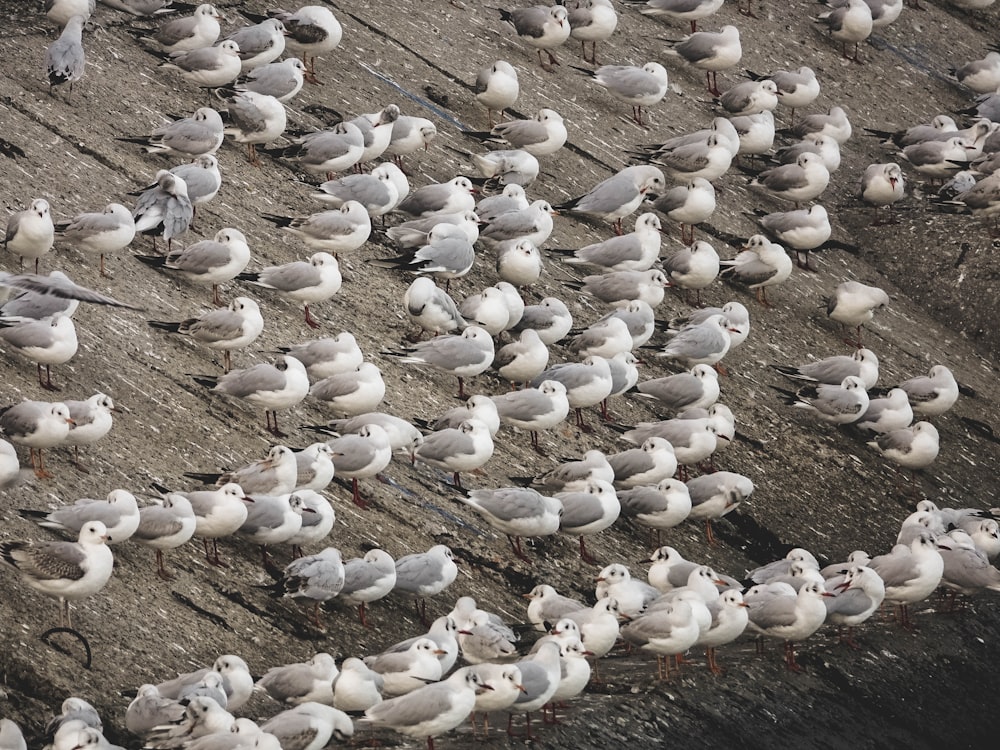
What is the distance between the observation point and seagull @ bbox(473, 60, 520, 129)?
18.6m

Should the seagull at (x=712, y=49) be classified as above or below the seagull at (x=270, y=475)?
above

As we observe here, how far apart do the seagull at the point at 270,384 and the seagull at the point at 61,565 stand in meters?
2.53

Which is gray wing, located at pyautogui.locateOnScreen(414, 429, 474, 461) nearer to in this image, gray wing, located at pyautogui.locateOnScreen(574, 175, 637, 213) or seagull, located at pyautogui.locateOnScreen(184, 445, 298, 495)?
seagull, located at pyautogui.locateOnScreen(184, 445, 298, 495)

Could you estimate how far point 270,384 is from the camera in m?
13.6

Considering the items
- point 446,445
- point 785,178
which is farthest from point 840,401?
point 446,445

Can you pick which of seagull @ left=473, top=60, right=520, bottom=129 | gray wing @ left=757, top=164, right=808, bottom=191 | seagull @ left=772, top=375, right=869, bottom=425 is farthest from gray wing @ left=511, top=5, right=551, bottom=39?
seagull @ left=772, top=375, right=869, bottom=425

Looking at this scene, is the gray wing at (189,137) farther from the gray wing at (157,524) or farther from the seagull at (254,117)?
the gray wing at (157,524)

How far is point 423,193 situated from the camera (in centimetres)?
1683

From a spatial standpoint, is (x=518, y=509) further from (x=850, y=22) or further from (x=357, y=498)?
(x=850, y=22)

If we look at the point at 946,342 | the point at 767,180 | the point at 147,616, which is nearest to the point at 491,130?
the point at 767,180

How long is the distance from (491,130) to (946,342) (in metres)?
4.99

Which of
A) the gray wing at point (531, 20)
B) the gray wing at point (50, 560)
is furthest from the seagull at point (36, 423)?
the gray wing at point (531, 20)

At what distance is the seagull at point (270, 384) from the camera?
1364cm

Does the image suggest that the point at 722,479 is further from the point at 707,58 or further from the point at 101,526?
the point at 707,58
